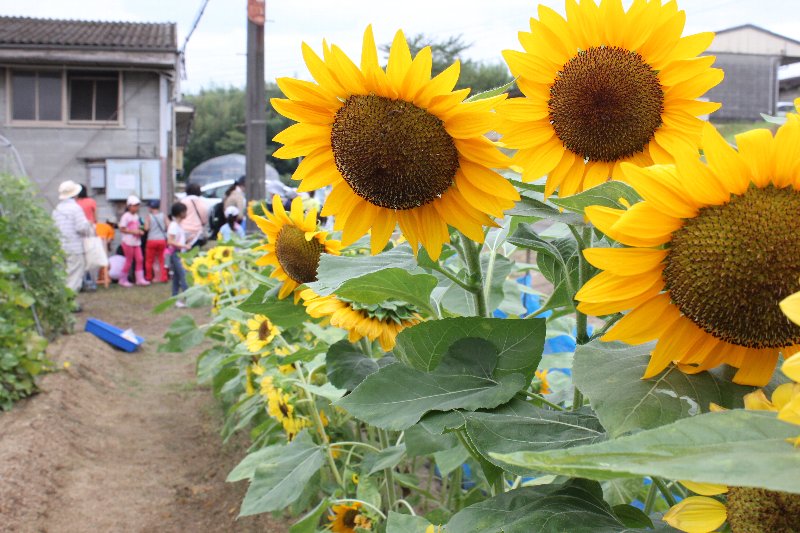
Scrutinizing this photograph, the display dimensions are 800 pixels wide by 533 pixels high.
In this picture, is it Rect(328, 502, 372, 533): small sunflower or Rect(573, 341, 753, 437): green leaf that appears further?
Rect(328, 502, 372, 533): small sunflower

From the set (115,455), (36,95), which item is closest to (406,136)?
(115,455)

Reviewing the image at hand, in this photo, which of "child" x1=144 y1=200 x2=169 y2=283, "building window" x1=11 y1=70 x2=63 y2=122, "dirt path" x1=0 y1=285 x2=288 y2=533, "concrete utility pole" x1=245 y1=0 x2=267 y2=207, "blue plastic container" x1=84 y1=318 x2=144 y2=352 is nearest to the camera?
"dirt path" x1=0 y1=285 x2=288 y2=533

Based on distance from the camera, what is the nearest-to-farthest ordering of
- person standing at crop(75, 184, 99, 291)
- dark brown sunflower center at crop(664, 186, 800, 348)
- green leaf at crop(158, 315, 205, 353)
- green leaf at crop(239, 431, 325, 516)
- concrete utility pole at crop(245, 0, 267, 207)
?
dark brown sunflower center at crop(664, 186, 800, 348), green leaf at crop(239, 431, 325, 516), green leaf at crop(158, 315, 205, 353), concrete utility pole at crop(245, 0, 267, 207), person standing at crop(75, 184, 99, 291)

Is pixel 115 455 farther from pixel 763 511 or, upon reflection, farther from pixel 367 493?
pixel 763 511

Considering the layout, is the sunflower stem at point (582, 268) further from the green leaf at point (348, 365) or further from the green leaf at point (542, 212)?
the green leaf at point (348, 365)

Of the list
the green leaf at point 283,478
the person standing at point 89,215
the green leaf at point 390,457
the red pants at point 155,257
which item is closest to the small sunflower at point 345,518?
the green leaf at point 283,478

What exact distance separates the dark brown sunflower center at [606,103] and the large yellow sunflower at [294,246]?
702mm

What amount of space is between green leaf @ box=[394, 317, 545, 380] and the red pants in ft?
40.8

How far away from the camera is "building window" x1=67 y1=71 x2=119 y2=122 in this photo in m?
15.8

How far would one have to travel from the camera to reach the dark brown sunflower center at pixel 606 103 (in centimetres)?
94

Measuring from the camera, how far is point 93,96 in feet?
51.9

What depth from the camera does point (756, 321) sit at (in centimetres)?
65

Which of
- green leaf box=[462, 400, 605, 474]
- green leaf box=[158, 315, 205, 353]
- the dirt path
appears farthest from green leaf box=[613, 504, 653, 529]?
green leaf box=[158, 315, 205, 353]

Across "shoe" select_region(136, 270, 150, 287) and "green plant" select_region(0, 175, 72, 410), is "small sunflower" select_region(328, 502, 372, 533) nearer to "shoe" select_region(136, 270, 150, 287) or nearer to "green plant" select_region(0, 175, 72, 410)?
"green plant" select_region(0, 175, 72, 410)
